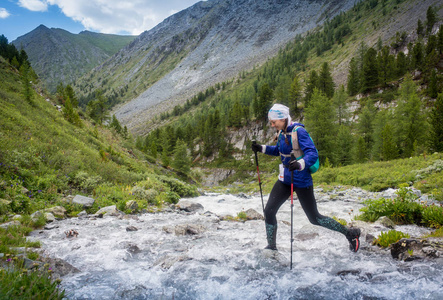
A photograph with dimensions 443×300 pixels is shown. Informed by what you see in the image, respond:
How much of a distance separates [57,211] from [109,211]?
1.40 m

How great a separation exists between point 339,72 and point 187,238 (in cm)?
9031

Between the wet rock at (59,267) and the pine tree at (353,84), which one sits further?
the pine tree at (353,84)

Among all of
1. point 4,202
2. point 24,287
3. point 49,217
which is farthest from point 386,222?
point 4,202

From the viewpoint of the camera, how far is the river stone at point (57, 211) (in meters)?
6.52

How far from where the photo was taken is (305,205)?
4.31 metres

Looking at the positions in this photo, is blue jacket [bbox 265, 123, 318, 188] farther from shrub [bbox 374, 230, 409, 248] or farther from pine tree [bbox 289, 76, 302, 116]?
pine tree [bbox 289, 76, 302, 116]

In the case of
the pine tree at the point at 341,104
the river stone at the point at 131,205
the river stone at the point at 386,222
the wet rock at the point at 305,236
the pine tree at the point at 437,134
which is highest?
the pine tree at the point at 341,104

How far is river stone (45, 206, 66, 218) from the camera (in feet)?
21.4

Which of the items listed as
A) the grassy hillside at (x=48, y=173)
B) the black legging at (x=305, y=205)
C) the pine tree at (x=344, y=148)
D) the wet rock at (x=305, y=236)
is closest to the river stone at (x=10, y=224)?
the grassy hillside at (x=48, y=173)

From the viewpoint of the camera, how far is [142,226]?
654cm

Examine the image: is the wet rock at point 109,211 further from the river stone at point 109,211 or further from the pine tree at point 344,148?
the pine tree at point 344,148

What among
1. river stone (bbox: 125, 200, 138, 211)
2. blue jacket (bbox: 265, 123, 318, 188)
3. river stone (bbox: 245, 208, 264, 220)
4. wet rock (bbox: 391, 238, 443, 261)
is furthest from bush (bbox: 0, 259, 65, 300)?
river stone (bbox: 245, 208, 264, 220)

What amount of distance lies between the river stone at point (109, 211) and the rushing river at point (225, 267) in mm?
893

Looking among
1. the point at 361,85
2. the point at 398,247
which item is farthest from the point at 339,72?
the point at 398,247
